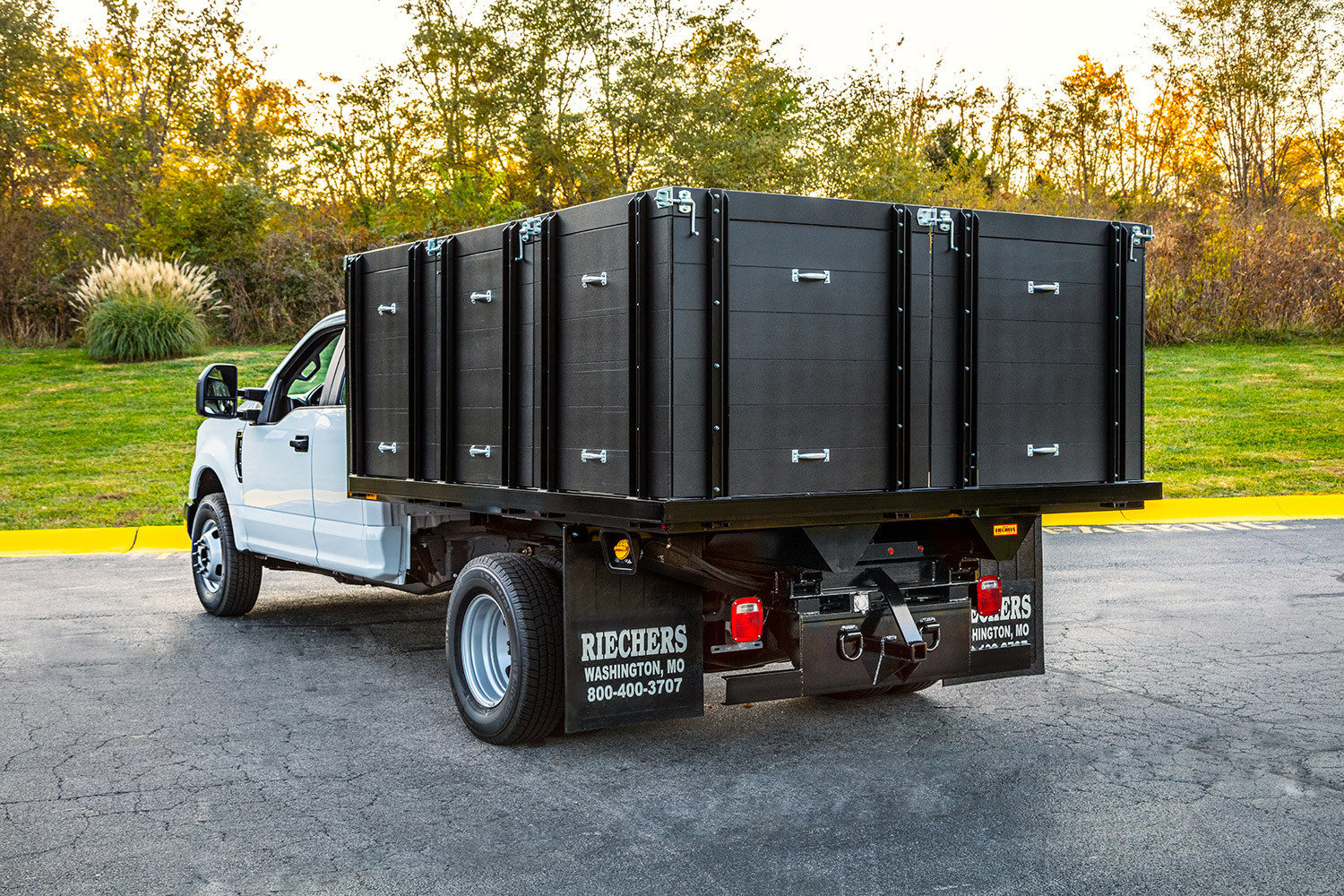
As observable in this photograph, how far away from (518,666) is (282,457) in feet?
10.8

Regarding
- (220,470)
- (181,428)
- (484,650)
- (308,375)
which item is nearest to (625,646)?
(484,650)

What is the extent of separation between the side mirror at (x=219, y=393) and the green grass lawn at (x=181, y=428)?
499 centimetres

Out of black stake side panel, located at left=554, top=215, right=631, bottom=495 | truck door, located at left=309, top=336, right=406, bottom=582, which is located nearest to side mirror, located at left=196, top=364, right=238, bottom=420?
truck door, located at left=309, top=336, right=406, bottom=582

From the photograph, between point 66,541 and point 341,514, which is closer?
point 341,514

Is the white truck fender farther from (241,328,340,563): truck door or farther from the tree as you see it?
the tree

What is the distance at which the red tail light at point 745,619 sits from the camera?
521 cm

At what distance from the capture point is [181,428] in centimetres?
1725

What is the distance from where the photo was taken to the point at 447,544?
22.7 feet

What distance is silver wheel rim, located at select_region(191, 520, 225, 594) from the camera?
8859mm

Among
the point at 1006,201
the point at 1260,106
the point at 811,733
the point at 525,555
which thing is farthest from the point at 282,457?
the point at 1260,106

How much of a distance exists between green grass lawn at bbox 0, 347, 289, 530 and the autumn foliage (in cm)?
313

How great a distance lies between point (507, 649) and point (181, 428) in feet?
42.1

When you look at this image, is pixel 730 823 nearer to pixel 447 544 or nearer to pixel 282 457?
pixel 447 544

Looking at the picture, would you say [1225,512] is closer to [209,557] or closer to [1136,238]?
[1136,238]
